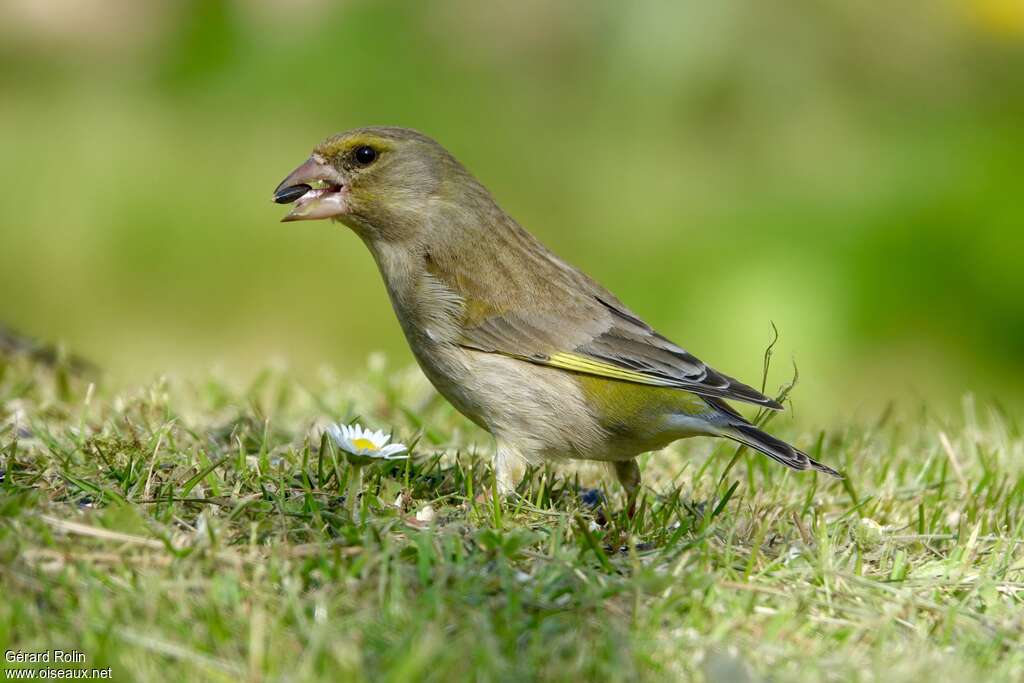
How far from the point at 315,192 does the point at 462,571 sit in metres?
2.13

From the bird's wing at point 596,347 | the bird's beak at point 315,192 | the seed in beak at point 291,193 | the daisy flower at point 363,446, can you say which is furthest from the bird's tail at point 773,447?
the seed in beak at point 291,193

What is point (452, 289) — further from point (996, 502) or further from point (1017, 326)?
point (1017, 326)

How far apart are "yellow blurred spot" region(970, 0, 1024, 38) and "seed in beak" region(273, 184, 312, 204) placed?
7.44 metres

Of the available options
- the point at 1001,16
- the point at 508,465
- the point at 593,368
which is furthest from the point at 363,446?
the point at 1001,16

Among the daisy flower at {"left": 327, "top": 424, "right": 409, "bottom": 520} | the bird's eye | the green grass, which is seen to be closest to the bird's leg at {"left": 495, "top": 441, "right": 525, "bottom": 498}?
the green grass

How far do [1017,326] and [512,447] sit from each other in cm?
548

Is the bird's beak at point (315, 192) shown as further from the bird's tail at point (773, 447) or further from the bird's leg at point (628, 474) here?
the bird's tail at point (773, 447)

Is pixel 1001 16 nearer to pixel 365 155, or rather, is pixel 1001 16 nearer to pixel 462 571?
pixel 365 155

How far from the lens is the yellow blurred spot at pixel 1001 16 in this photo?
10.7 meters

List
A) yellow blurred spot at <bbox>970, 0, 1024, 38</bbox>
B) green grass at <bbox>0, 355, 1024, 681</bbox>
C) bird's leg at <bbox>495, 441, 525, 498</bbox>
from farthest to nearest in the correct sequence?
1. yellow blurred spot at <bbox>970, 0, 1024, 38</bbox>
2. bird's leg at <bbox>495, 441, 525, 498</bbox>
3. green grass at <bbox>0, 355, 1024, 681</bbox>

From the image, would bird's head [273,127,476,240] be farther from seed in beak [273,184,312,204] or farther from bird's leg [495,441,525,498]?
bird's leg [495,441,525,498]

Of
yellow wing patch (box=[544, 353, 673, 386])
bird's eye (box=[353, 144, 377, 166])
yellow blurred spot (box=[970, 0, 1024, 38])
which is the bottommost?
yellow wing patch (box=[544, 353, 673, 386])

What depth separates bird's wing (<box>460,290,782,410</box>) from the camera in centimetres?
487

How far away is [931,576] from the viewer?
13.7 ft
